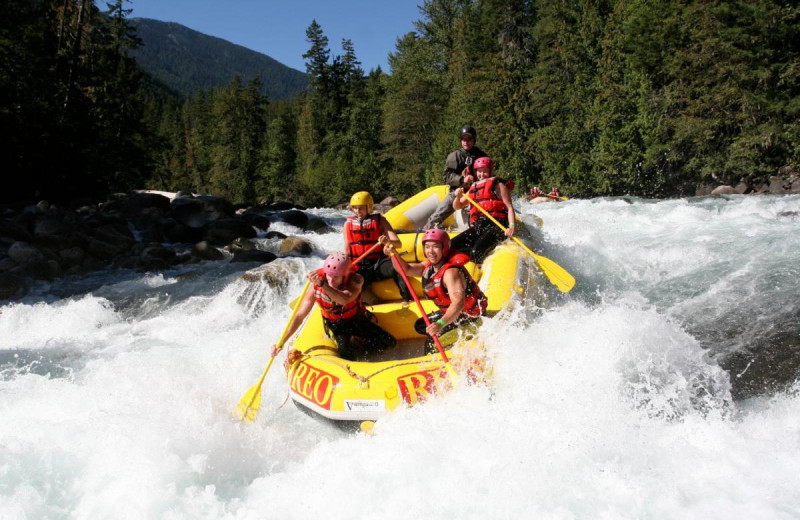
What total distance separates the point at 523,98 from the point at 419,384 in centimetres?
A: 2657

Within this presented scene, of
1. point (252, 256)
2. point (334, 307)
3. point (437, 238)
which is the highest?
point (437, 238)

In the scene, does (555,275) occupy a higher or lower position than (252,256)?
higher

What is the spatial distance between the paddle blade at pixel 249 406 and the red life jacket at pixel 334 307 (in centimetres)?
88

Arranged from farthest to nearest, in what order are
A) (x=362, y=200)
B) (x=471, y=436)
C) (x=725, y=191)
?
(x=725, y=191)
(x=362, y=200)
(x=471, y=436)

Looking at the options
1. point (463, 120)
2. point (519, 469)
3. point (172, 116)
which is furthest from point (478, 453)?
point (172, 116)

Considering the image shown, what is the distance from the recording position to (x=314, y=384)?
466 centimetres

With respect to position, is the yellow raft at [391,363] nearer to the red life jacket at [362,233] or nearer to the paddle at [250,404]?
the paddle at [250,404]

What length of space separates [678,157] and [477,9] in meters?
21.2

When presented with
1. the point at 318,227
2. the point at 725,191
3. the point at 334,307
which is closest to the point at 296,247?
the point at 318,227

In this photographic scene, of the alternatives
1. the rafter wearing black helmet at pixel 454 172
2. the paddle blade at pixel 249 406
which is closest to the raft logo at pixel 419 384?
the paddle blade at pixel 249 406

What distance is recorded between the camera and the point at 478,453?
3.80 m

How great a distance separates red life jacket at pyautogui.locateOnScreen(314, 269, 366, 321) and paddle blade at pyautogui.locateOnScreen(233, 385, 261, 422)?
2.90 feet

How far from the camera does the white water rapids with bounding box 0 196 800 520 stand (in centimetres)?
344

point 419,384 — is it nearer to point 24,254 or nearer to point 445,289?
point 445,289
